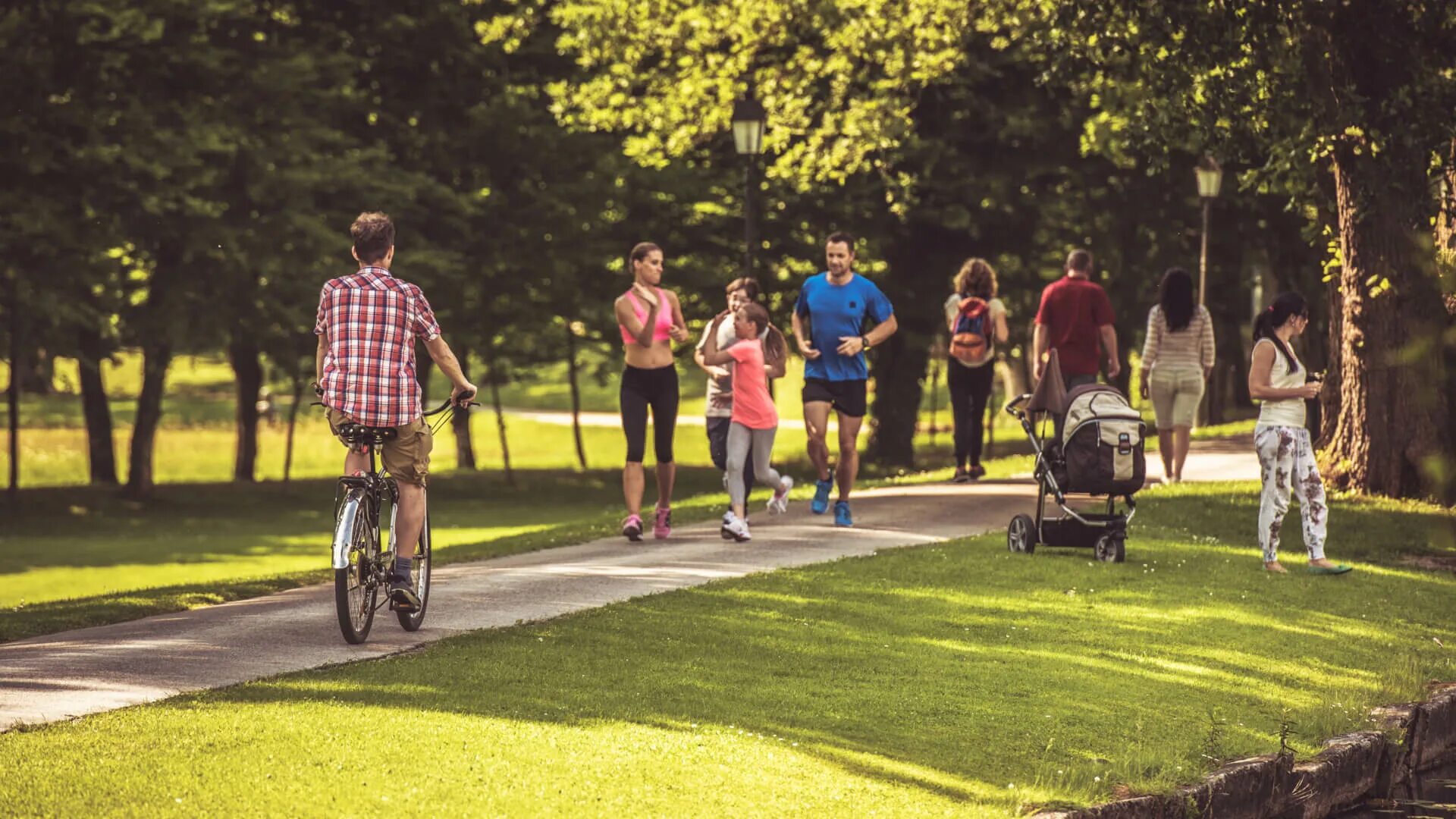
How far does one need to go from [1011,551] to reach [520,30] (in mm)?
22853

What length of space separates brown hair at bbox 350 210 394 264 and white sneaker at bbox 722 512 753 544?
18.1 ft

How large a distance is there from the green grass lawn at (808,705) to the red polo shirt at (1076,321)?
3846 millimetres

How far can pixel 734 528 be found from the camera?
1459 cm

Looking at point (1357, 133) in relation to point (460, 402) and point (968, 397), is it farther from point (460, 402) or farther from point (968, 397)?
point (460, 402)

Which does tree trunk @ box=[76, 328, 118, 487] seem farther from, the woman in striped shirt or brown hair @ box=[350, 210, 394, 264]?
brown hair @ box=[350, 210, 394, 264]

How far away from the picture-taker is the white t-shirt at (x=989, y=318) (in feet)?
59.0

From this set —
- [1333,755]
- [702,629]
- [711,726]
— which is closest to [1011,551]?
[702,629]

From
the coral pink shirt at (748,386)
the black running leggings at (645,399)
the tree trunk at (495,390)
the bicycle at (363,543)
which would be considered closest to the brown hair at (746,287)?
the coral pink shirt at (748,386)

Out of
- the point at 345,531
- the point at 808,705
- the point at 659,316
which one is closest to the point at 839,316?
the point at 659,316

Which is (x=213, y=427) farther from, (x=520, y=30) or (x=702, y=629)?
(x=702, y=629)

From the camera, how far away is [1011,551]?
1412cm

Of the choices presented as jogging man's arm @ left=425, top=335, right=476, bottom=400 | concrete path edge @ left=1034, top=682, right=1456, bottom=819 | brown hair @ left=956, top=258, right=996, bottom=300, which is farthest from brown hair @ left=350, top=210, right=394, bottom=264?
brown hair @ left=956, top=258, right=996, bottom=300

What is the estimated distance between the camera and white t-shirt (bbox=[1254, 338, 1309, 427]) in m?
13.1

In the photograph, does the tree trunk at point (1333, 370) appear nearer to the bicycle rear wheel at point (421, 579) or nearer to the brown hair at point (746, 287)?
the brown hair at point (746, 287)
